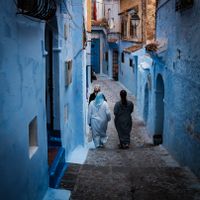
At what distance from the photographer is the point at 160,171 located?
7852 millimetres

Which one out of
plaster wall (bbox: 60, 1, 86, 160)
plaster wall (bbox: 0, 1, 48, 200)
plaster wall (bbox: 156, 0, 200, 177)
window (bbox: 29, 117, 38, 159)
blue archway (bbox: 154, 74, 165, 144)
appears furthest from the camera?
blue archway (bbox: 154, 74, 165, 144)

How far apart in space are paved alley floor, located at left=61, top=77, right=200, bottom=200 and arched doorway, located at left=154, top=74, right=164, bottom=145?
230cm

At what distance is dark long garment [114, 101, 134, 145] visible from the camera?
437 inches

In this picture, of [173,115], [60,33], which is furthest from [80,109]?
[60,33]

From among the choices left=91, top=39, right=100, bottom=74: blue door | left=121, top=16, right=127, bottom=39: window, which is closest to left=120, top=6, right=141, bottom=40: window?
left=121, top=16, right=127, bottom=39: window

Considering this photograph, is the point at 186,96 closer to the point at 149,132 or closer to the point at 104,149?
the point at 104,149

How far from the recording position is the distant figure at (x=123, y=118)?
11.1m

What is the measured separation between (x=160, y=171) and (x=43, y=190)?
9.78 ft

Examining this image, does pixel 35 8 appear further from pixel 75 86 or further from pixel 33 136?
pixel 75 86

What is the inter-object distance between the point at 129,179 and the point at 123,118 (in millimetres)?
4082

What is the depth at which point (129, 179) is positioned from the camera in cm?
729

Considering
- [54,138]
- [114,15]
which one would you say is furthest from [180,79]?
[114,15]

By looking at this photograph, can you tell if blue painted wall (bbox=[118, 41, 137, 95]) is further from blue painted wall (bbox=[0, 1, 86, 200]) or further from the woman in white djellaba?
blue painted wall (bbox=[0, 1, 86, 200])

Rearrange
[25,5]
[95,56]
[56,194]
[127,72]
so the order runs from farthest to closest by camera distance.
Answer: [95,56], [127,72], [56,194], [25,5]
